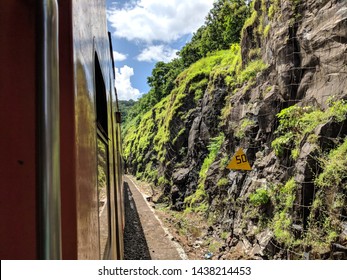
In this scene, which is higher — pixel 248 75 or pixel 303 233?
pixel 248 75

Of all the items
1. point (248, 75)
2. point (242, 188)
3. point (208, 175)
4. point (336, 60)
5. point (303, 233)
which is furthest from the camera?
point (208, 175)

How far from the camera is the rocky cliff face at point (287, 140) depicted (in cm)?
639

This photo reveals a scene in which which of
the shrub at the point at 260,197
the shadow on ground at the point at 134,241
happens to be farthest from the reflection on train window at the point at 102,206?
the shadow on ground at the point at 134,241

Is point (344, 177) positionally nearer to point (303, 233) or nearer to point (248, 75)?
point (303, 233)

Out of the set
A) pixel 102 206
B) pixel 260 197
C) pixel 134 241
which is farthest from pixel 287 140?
pixel 102 206

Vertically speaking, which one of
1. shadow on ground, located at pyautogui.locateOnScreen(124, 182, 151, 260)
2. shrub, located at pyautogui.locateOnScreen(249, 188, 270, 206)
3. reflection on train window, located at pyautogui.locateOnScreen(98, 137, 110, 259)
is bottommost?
shadow on ground, located at pyautogui.locateOnScreen(124, 182, 151, 260)

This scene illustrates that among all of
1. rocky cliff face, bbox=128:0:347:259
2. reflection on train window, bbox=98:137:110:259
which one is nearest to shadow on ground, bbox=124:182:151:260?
rocky cliff face, bbox=128:0:347:259

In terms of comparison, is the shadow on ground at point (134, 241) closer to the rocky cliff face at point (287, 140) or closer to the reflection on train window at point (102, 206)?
the rocky cliff face at point (287, 140)

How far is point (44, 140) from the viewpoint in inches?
27.6

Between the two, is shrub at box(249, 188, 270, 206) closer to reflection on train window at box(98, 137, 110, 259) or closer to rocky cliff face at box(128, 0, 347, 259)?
rocky cliff face at box(128, 0, 347, 259)

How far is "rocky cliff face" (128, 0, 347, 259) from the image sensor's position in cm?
639
